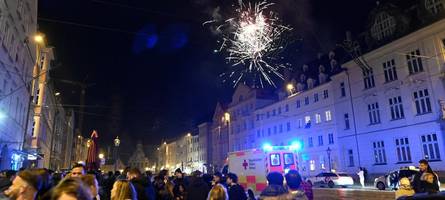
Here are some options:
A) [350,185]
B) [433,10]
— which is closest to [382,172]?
[350,185]

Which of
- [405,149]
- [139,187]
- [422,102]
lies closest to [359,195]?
[405,149]

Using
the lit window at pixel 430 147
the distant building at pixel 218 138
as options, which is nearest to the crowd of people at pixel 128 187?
the lit window at pixel 430 147

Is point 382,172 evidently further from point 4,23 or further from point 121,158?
point 121,158

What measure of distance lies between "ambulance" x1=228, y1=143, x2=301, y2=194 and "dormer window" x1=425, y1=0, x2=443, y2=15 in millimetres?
19250

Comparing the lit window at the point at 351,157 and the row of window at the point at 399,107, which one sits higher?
the row of window at the point at 399,107

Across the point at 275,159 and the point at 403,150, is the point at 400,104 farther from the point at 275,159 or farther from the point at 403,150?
the point at 275,159

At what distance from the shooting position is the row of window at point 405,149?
97.3ft

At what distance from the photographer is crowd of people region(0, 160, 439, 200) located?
9.15ft

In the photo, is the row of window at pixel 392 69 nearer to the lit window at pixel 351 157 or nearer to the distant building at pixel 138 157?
the lit window at pixel 351 157

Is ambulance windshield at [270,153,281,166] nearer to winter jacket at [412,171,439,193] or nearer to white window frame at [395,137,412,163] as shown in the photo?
winter jacket at [412,171,439,193]

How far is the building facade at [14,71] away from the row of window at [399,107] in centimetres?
3227

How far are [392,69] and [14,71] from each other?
33293mm

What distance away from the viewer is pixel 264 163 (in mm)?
21891

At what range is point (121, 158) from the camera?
390 feet
